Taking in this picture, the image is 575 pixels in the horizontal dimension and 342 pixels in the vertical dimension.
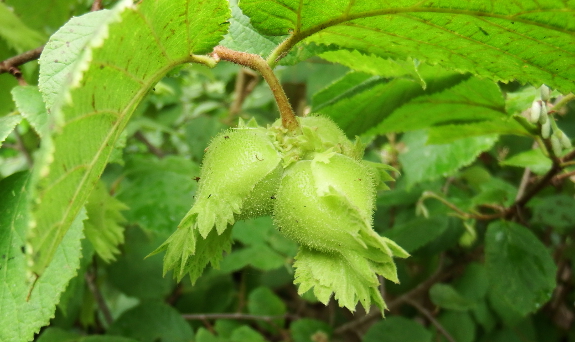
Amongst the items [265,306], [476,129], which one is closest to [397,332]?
[265,306]

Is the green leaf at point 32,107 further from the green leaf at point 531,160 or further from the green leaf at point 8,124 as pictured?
the green leaf at point 531,160

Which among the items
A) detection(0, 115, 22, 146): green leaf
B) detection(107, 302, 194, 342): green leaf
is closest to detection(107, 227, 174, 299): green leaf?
detection(107, 302, 194, 342): green leaf

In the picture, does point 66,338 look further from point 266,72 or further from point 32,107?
point 266,72

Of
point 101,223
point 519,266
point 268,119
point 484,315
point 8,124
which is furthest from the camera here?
point 268,119

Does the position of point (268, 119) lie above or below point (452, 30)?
below

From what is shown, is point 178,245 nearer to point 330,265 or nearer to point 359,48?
point 330,265

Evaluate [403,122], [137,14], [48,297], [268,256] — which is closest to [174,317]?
[268,256]
